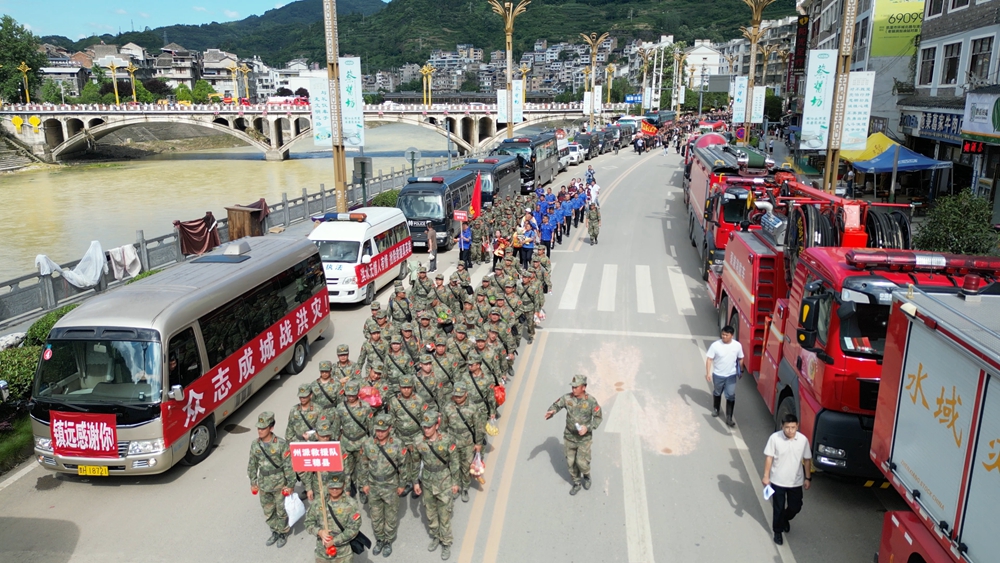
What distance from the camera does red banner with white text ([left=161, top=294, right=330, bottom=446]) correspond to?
8305 millimetres

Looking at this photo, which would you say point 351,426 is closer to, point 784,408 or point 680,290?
point 784,408

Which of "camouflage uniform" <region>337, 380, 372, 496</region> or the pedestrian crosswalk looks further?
the pedestrian crosswalk

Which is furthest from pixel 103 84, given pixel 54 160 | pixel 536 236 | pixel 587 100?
pixel 536 236

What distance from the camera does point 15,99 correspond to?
106812mm

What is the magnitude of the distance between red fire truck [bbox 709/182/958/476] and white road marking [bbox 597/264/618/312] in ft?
17.4

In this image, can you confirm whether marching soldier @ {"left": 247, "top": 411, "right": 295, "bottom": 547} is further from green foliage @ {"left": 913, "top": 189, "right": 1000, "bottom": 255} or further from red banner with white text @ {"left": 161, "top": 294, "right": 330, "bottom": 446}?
green foliage @ {"left": 913, "top": 189, "right": 1000, "bottom": 255}

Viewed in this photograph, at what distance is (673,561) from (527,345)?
21.8 feet

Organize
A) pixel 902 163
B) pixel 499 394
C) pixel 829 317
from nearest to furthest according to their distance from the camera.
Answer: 1. pixel 829 317
2. pixel 499 394
3. pixel 902 163

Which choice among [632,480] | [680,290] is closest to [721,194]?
[680,290]

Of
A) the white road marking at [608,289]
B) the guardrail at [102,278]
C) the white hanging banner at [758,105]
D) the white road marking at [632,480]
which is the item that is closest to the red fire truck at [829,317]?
the white road marking at [632,480]

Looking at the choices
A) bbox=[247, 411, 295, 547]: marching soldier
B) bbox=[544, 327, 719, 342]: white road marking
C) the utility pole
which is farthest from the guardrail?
the utility pole

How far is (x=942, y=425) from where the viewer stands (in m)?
5.15

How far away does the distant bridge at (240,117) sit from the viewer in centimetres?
8062

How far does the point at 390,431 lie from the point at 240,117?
285ft
